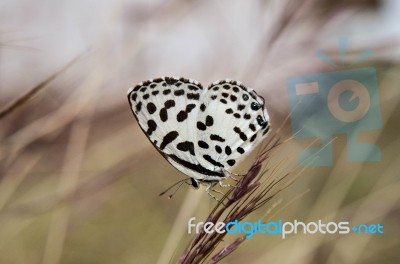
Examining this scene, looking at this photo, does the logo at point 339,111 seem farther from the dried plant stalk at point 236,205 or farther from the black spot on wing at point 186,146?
the black spot on wing at point 186,146

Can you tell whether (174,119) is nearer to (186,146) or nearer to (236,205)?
(186,146)

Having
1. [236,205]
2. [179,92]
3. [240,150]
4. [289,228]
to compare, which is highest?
[179,92]

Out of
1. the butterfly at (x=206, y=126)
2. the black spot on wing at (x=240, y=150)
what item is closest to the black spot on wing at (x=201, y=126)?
the butterfly at (x=206, y=126)

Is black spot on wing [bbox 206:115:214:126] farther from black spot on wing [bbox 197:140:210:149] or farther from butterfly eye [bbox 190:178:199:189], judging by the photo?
butterfly eye [bbox 190:178:199:189]

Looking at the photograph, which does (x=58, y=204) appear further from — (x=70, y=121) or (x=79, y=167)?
(x=70, y=121)

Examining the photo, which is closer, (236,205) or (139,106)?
(236,205)

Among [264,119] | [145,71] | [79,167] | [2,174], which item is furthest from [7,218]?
[264,119]

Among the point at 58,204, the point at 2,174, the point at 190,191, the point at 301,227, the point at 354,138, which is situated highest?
the point at 2,174

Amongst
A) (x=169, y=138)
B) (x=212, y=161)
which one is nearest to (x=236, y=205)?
(x=212, y=161)


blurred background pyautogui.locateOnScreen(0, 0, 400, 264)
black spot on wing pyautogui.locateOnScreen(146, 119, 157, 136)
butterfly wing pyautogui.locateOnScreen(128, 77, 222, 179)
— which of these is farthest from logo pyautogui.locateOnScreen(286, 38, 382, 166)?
black spot on wing pyautogui.locateOnScreen(146, 119, 157, 136)
